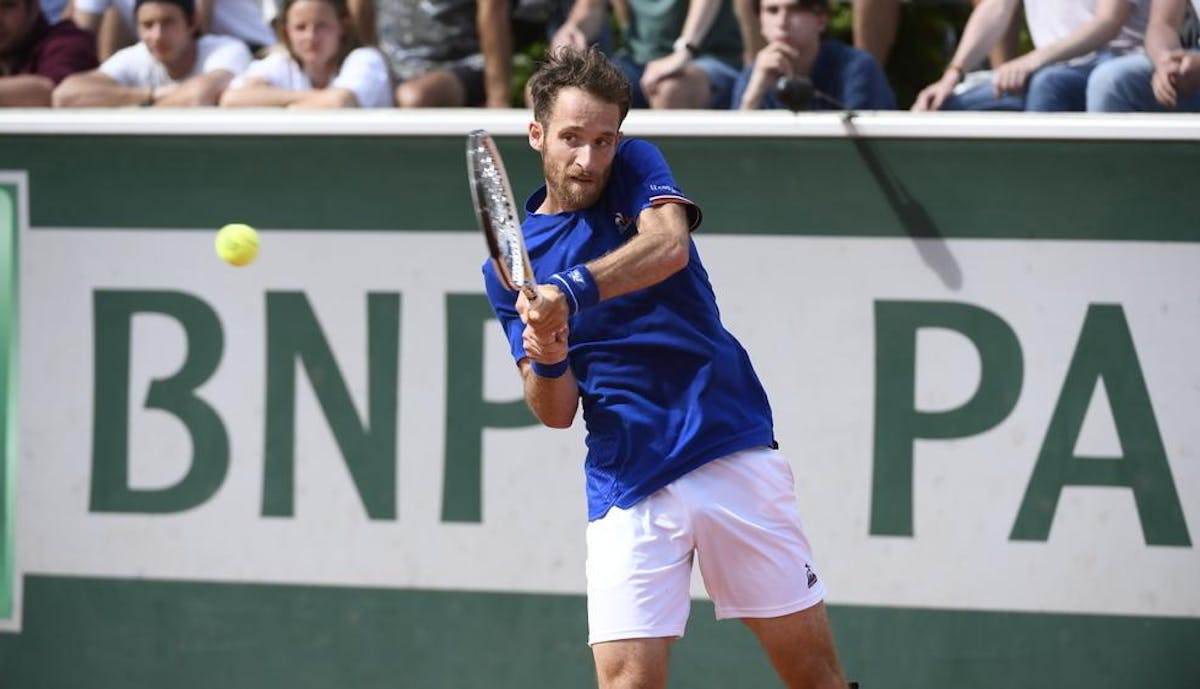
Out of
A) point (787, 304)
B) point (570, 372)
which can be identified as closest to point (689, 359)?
point (570, 372)

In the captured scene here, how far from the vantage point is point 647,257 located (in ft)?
12.0

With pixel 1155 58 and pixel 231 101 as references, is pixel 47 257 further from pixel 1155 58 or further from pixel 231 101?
pixel 1155 58

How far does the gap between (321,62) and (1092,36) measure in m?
2.83

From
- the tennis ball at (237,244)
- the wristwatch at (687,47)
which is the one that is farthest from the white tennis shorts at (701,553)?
the wristwatch at (687,47)

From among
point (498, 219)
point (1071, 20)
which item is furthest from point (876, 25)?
point (498, 219)

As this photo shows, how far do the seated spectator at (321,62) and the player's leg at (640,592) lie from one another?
285cm

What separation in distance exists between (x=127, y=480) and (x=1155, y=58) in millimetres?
3695

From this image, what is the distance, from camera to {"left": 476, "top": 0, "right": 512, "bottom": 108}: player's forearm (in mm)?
6773

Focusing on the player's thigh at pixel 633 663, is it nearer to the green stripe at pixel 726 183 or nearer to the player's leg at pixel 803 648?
the player's leg at pixel 803 648

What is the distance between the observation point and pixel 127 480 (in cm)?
567

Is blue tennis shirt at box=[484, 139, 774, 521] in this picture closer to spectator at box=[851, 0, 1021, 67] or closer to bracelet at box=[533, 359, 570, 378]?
bracelet at box=[533, 359, 570, 378]

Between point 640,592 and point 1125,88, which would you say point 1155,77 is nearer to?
point 1125,88

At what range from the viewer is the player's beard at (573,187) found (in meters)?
3.84

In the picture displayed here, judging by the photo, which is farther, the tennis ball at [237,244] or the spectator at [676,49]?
the spectator at [676,49]
